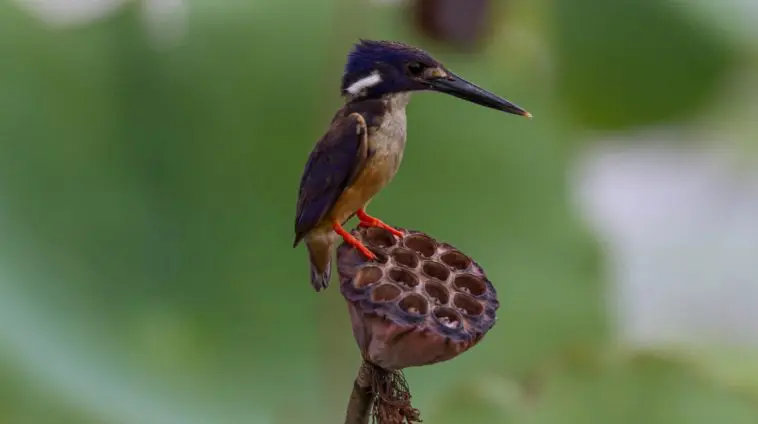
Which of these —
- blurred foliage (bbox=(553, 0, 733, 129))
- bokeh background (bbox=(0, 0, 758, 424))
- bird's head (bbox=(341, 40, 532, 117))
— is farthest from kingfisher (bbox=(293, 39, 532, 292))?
blurred foliage (bbox=(553, 0, 733, 129))

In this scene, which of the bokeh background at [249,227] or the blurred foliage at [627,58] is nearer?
the bokeh background at [249,227]

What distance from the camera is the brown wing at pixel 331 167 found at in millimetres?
556

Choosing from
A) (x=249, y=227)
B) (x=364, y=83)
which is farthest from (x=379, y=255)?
(x=249, y=227)

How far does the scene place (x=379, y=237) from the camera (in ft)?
1.90

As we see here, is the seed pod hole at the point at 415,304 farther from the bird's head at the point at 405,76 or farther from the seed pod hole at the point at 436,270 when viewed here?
the bird's head at the point at 405,76

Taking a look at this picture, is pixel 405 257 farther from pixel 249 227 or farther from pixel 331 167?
pixel 249 227

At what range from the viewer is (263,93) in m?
1.26

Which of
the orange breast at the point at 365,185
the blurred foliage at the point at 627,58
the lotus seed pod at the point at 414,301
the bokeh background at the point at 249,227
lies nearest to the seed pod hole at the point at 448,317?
the lotus seed pod at the point at 414,301

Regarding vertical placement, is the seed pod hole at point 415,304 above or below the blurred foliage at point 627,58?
below

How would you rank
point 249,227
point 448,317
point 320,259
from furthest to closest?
point 249,227
point 320,259
point 448,317

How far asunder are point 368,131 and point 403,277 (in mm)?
111

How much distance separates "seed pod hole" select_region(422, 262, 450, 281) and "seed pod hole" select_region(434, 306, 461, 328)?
0.03 m

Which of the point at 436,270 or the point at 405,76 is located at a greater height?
the point at 405,76

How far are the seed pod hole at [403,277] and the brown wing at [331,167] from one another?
0.26ft
